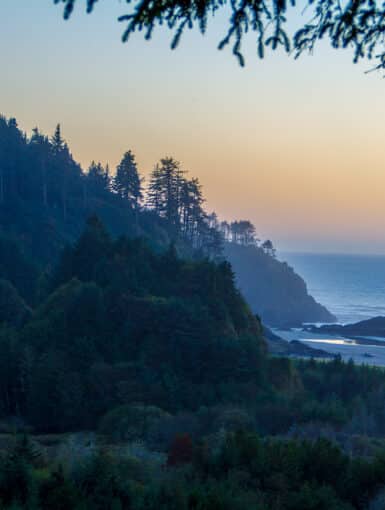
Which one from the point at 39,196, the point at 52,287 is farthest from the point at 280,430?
the point at 39,196

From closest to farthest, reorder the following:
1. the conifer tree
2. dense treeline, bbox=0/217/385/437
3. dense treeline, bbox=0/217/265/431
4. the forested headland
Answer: the forested headland → dense treeline, bbox=0/217/385/437 → dense treeline, bbox=0/217/265/431 → the conifer tree

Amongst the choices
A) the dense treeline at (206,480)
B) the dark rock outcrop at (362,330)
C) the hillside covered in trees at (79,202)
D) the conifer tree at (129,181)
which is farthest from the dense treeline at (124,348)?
the dark rock outcrop at (362,330)

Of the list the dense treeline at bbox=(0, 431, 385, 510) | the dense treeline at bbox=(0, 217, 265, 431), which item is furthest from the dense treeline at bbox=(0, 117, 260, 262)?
the dense treeline at bbox=(0, 431, 385, 510)

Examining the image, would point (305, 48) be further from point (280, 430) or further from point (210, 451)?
point (280, 430)

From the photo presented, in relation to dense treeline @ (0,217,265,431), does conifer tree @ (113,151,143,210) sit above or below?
above

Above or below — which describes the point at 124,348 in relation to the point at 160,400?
above

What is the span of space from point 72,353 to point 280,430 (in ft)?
35.0

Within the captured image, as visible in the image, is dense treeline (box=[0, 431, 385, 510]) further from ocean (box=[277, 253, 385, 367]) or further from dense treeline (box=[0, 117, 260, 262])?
dense treeline (box=[0, 117, 260, 262])

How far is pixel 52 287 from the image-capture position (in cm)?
3562

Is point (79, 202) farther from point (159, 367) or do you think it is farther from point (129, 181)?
point (159, 367)

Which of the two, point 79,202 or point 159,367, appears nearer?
point 159,367

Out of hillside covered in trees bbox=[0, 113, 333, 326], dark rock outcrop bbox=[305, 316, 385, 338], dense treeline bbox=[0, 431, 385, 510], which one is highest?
hillside covered in trees bbox=[0, 113, 333, 326]

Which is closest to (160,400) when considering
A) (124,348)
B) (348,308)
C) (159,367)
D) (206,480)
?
(159,367)

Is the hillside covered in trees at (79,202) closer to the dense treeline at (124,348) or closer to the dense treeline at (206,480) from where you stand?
the dense treeline at (124,348)
